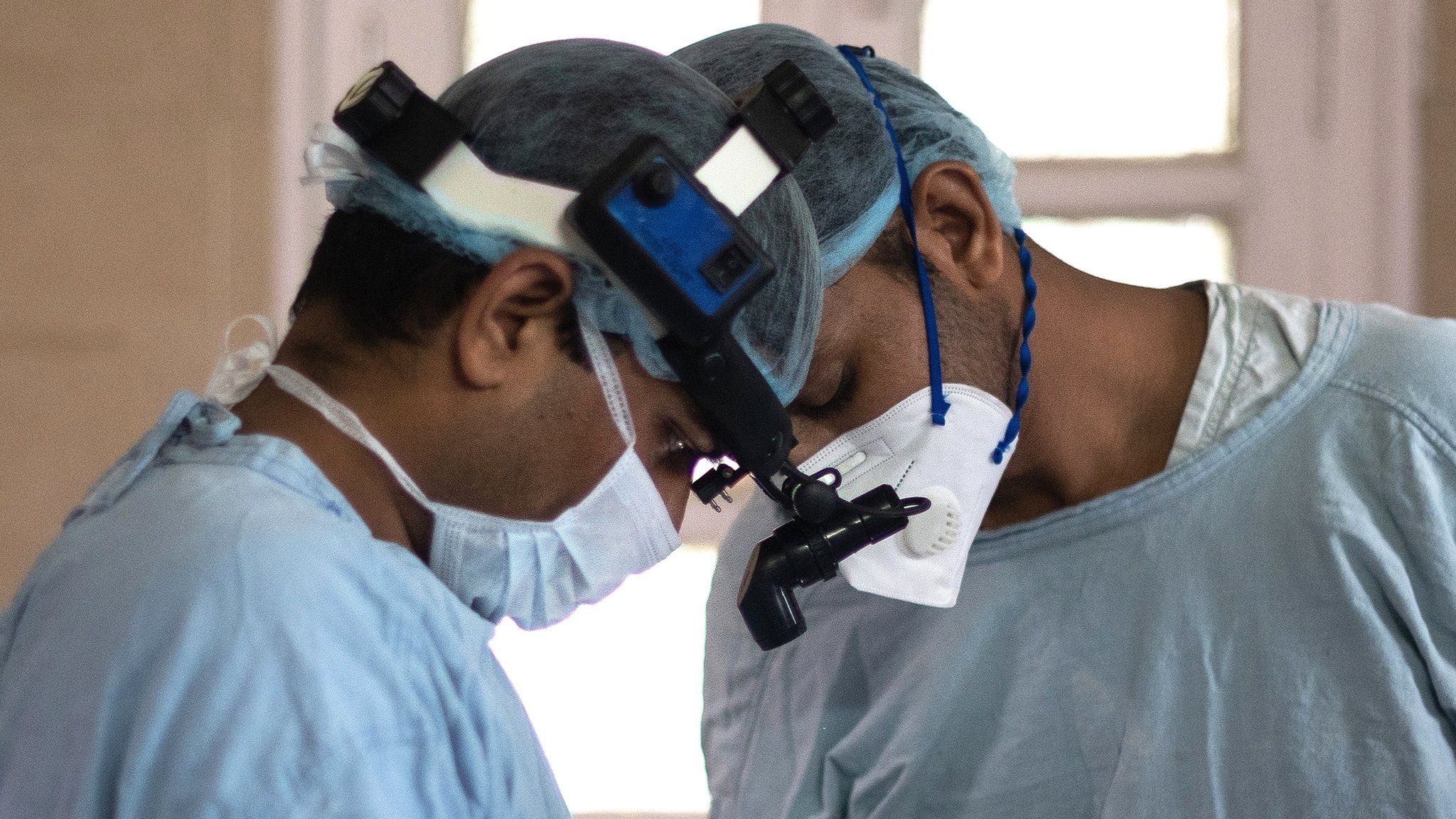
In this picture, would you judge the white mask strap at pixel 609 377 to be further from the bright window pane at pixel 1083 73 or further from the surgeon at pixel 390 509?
the bright window pane at pixel 1083 73

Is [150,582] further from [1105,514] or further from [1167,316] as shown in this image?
[1167,316]

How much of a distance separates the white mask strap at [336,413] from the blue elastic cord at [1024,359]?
644mm

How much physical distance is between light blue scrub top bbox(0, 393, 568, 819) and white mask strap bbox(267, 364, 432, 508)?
0.04 m

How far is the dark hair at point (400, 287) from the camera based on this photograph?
88 cm

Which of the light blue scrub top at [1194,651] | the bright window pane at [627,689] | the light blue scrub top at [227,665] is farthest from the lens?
the bright window pane at [627,689]

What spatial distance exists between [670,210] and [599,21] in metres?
1.55

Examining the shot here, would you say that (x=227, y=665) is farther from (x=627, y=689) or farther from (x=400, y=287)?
(x=627, y=689)

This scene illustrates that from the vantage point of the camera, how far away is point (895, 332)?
128 cm

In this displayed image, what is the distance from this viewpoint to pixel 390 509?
891 mm

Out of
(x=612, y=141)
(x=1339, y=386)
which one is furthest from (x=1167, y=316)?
(x=612, y=141)

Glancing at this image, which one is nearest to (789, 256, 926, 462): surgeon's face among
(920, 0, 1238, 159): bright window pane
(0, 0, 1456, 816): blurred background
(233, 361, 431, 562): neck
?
(233, 361, 431, 562): neck

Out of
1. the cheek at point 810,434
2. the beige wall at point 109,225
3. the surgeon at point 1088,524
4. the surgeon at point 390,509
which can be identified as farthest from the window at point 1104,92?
the surgeon at point 390,509

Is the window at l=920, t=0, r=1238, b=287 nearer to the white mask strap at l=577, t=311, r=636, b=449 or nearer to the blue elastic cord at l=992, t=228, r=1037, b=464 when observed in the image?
the blue elastic cord at l=992, t=228, r=1037, b=464

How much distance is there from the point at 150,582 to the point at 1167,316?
1046mm
